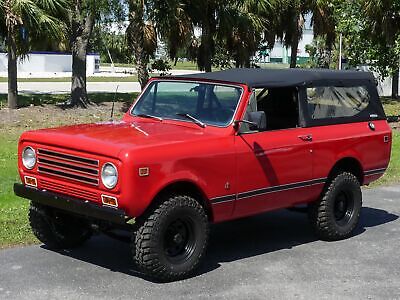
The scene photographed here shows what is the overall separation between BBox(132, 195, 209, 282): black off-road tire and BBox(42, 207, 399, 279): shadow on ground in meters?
0.27

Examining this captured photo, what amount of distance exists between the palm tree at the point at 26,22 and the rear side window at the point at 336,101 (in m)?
10.6

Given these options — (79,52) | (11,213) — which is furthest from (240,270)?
(79,52)

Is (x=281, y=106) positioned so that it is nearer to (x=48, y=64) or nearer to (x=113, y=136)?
(x=113, y=136)

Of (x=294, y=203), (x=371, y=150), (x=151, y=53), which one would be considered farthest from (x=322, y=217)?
(x=151, y=53)

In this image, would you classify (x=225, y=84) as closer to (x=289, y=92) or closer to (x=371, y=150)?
(x=289, y=92)

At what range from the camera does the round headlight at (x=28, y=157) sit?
19.4 ft

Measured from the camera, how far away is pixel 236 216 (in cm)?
612

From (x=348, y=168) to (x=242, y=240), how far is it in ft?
4.63

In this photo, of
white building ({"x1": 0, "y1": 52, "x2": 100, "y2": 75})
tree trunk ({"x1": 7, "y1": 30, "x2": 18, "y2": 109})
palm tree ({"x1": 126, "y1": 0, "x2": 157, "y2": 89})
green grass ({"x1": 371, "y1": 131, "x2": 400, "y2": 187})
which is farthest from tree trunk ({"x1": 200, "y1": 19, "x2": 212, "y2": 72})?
white building ({"x1": 0, "y1": 52, "x2": 100, "y2": 75})

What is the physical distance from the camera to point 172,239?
18.6 ft

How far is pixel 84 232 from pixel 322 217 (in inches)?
95.9

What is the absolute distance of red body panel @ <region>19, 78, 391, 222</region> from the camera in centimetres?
528

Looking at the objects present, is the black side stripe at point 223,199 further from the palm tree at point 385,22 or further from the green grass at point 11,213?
the palm tree at point 385,22

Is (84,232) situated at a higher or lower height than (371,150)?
lower
